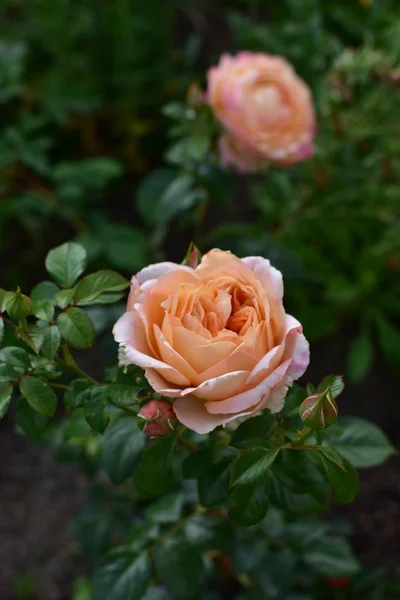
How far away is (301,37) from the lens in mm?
1614

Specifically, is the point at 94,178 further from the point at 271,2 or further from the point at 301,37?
the point at 271,2

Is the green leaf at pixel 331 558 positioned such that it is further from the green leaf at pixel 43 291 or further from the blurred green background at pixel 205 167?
the green leaf at pixel 43 291

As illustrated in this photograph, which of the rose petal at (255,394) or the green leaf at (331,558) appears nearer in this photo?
the rose petal at (255,394)

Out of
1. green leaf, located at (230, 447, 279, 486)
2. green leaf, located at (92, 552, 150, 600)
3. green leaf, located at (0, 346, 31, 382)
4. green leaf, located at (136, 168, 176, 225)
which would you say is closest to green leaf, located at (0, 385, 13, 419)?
green leaf, located at (0, 346, 31, 382)

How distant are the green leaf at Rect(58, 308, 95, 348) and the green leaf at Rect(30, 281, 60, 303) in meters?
0.08

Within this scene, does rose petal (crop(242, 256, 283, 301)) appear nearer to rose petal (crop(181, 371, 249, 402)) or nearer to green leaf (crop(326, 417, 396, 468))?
rose petal (crop(181, 371, 249, 402))

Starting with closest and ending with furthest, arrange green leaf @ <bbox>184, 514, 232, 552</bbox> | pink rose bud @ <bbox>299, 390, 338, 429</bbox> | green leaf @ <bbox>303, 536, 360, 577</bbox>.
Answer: pink rose bud @ <bbox>299, 390, 338, 429</bbox> < green leaf @ <bbox>184, 514, 232, 552</bbox> < green leaf @ <bbox>303, 536, 360, 577</bbox>

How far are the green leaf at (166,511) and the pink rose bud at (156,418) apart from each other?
331 mm

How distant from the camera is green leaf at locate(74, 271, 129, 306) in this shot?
73 cm

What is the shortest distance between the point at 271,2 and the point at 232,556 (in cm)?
172

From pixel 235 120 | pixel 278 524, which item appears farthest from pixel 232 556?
pixel 235 120

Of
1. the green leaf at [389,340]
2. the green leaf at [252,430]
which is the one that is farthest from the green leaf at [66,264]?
the green leaf at [389,340]

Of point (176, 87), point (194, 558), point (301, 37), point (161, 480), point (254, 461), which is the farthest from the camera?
point (176, 87)

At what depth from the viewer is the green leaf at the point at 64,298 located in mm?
737
